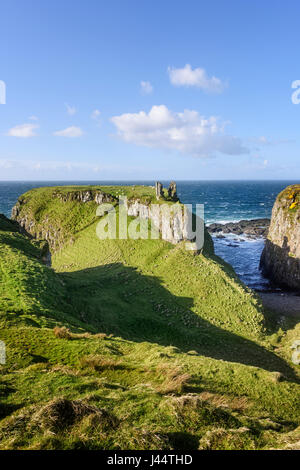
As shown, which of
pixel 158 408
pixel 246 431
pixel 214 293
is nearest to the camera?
pixel 246 431

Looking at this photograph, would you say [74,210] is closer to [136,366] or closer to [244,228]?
[136,366]

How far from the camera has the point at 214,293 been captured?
3950 centimetres

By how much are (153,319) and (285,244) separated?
4106 centimetres

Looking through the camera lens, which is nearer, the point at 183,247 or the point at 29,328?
the point at 29,328

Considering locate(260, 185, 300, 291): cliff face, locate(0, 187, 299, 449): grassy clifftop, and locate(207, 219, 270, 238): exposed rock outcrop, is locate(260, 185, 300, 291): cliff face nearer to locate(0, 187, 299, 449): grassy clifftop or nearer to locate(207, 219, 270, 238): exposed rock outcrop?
locate(0, 187, 299, 449): grassy clifftop

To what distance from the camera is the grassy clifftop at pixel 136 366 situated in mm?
8195

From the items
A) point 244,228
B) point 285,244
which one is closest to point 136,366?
point 285,244

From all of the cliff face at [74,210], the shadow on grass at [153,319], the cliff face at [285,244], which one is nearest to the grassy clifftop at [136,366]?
the shadow on grass at [153,319]

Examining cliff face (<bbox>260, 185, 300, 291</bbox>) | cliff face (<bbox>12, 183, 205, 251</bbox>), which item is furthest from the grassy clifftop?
cliff face (<bbox>260, 185, 300, 291</bbox>)

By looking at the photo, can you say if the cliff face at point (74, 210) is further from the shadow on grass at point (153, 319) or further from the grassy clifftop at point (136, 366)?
the grassy clifftop at point (136, 366)

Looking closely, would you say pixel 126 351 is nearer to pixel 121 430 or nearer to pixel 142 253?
pixel 121 430

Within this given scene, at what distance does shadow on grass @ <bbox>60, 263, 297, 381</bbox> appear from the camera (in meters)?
28.4

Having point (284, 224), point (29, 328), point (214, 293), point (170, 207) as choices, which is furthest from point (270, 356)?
point (284, 224)

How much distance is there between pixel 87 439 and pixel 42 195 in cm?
8238
